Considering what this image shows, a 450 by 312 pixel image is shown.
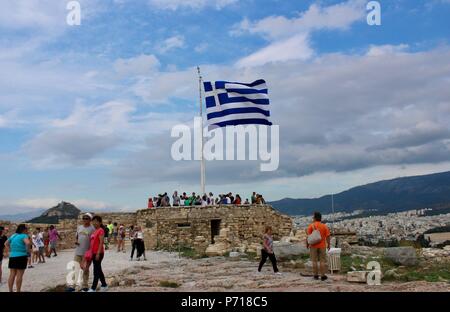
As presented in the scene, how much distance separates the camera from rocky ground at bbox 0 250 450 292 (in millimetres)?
11781

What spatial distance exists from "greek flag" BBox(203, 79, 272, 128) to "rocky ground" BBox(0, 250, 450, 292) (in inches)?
317

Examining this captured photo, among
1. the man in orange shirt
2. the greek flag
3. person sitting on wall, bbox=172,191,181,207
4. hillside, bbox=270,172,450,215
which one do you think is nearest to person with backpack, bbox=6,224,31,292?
the man in orange shirt

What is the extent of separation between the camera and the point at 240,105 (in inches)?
995

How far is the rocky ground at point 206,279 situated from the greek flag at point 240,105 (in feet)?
26.4

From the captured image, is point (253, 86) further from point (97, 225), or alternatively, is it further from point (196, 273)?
point (97, 225)

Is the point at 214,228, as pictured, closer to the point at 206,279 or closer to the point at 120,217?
the point at 120,217

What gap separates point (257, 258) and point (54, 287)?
29.4 ft

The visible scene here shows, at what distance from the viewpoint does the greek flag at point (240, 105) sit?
25.0 metres

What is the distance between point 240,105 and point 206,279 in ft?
42.4

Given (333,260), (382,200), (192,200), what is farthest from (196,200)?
(382,200)

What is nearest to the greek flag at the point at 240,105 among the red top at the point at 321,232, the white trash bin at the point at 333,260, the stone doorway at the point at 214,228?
the stone doorway at the point at 214,228

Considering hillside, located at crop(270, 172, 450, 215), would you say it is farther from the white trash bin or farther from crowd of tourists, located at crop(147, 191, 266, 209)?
the white trash bin

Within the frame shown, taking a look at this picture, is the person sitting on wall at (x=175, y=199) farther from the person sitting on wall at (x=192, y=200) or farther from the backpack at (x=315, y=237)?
the backpack at (x=315, y=237)

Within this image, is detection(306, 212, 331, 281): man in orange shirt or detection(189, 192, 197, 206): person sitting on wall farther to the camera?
detection(189, 192, 197, 206): person sitting on wall
